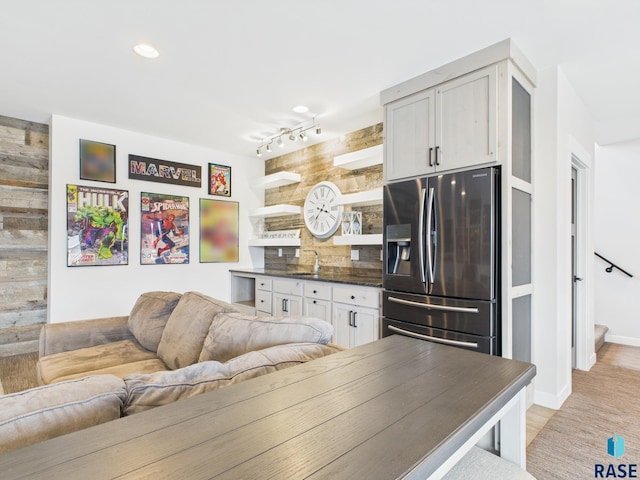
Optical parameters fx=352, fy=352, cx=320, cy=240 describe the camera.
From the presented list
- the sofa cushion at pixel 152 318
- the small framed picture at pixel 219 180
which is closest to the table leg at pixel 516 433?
the sofa cushion at pixel 152 318

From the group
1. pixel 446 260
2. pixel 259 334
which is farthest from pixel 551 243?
pixel 259 334

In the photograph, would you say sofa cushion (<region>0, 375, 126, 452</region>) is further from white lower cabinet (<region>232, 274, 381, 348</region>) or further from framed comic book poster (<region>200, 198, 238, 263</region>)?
framed comic book poster (<region>200, 198, 238, 263</region>)

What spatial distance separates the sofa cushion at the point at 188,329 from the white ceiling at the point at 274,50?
69.5 inches

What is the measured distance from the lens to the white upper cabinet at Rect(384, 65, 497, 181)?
2439 mm

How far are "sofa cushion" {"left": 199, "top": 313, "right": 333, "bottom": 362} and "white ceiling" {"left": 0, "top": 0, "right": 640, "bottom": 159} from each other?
179 centimetres

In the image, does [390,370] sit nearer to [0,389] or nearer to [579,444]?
[579,444]

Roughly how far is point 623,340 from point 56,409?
5.78 m

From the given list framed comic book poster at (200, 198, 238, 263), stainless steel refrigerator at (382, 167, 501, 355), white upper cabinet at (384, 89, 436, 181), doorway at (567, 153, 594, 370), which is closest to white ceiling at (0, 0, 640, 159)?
white upper cabinet at (384, 89, 436, 181)

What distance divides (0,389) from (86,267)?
1.27m

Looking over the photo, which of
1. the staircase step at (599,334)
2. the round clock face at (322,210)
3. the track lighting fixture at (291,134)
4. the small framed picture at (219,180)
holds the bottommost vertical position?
the staircase step at (599,334)

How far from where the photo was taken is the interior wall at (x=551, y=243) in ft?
8.75

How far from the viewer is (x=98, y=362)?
2355 mm

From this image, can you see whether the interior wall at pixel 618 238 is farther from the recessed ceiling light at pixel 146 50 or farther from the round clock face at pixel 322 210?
the recessed ceiling light at pixel 146 50

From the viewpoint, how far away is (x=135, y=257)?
161 inches
